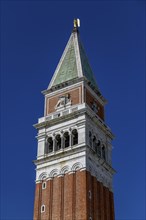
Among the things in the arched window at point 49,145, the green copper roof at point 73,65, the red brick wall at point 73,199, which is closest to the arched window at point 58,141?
the arched window at point 49,145

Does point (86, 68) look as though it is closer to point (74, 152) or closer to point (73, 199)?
point (74, 152)

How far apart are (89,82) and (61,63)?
748 centimetres

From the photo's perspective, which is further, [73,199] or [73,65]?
[73,65]

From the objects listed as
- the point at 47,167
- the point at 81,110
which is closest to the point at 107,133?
the point at 81,110

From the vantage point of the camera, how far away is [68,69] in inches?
2739

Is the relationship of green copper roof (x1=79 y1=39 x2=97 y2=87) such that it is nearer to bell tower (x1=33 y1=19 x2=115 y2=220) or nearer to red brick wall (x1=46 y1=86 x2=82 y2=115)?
bell tower (x1=33 y1=19 x2=115 y2=220)

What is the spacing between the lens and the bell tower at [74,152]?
5550cm

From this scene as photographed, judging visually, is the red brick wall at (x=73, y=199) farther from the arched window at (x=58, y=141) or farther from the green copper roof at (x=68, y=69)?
the green copper roof at (x=68, y=69)

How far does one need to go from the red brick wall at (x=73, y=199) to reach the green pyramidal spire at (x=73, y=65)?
1627cm

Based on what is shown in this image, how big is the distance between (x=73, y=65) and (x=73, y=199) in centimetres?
2257

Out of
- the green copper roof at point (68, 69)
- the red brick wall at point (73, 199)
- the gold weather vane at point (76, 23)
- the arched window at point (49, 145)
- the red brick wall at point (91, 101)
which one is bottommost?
the red brick wall at point (73, 199)

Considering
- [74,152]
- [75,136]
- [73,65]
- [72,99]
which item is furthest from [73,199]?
[73,65]

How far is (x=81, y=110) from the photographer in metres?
61.1

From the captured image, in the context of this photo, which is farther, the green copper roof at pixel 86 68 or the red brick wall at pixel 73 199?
the green copper roof at pixel 86 68
